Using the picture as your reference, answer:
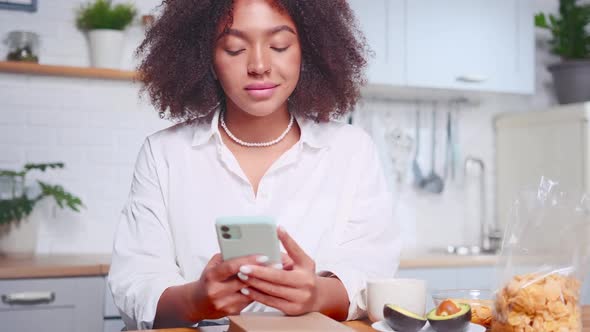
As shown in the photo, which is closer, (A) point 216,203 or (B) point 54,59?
(A) point 216,203

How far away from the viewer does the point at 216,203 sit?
57.4 inches

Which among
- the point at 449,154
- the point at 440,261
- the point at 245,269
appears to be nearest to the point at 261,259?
the point at 245,269

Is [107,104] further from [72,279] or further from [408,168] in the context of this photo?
[408,168]

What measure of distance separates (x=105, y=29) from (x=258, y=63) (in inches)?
64.2

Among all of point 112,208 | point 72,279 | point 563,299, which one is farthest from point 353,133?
point 112,208

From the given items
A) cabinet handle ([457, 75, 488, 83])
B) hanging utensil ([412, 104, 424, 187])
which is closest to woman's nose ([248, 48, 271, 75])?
cabinet handle ([457, 75, 488, 83])

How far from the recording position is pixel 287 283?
108cm

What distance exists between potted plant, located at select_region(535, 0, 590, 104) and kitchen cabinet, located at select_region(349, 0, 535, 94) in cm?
24

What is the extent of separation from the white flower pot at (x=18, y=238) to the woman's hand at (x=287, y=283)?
1740 millimetres

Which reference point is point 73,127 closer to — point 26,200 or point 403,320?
point 26,200

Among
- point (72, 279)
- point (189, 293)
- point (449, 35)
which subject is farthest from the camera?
point (449, 35)

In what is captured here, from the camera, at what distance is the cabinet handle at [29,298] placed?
7.14 ft

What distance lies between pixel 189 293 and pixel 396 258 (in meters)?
0.49

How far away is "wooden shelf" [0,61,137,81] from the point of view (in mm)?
2641
